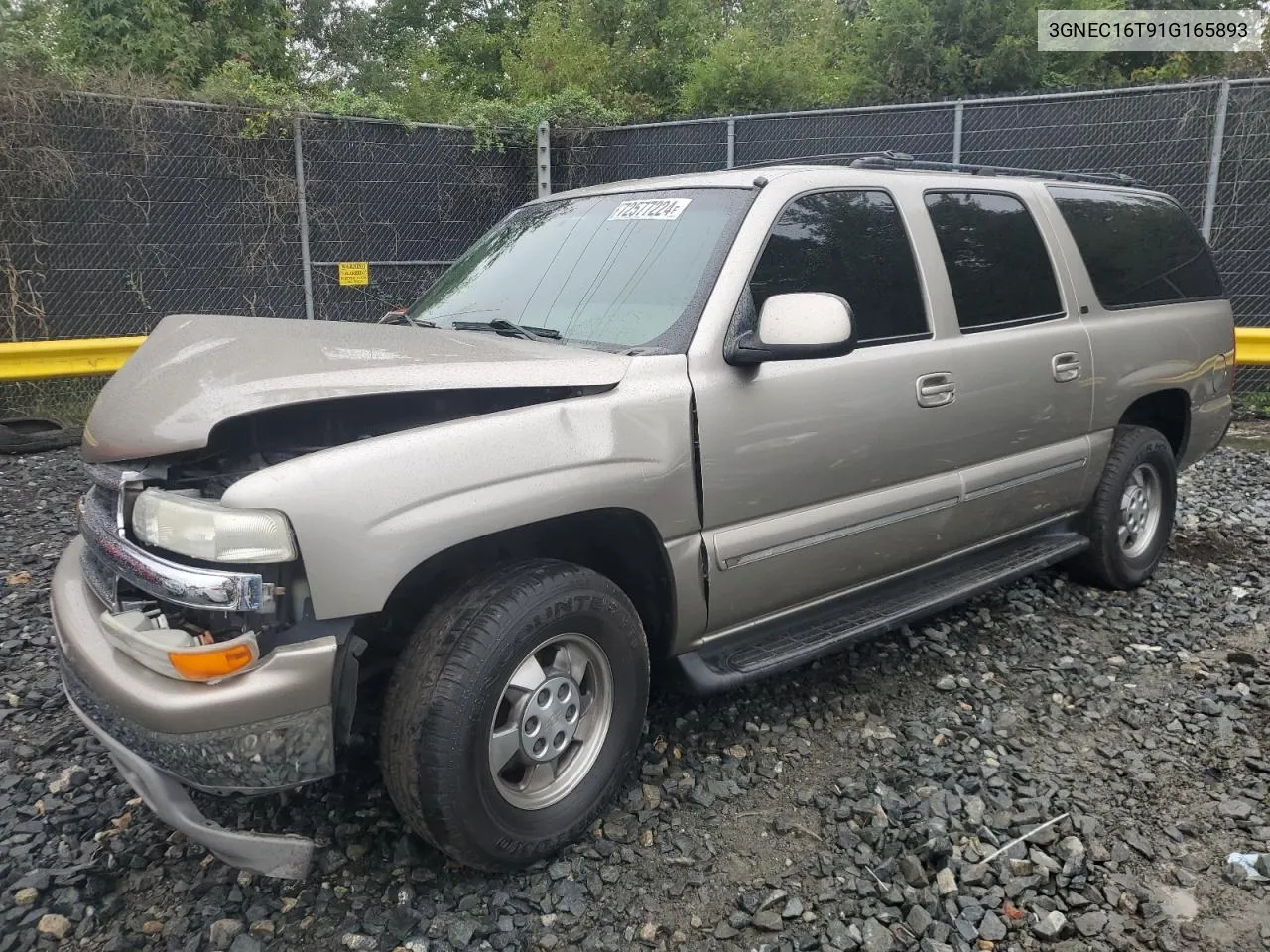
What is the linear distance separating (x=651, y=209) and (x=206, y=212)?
6.97 metres

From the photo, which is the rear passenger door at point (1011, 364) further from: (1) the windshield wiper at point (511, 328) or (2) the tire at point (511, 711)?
(2) the tire at point (511, 711)

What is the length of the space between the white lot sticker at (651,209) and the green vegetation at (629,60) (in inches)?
275

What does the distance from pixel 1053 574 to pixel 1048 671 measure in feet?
3.75

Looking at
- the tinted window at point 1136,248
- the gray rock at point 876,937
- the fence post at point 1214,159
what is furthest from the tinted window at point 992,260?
the fence post at point 1214,159

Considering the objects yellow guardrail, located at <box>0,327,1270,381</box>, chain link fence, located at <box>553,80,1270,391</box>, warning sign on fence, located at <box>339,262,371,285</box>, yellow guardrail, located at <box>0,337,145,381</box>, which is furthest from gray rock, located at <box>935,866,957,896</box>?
warning sign on fence, located at <box>339,262,371,285</box>

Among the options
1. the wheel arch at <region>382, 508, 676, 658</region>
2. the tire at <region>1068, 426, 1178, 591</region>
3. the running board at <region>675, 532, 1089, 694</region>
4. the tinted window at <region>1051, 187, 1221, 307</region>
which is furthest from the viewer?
the tire at <region>1068, 426, 1178, 591</region>

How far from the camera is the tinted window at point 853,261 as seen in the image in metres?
3.13

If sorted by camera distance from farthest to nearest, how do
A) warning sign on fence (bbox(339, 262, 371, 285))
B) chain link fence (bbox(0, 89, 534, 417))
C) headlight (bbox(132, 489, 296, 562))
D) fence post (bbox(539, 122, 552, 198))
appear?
fence post (bbox(539, 122, 552, 198))
warning sign on fence (bbox(339, 262, 371, 285))
chain link fence (bbox(0, 89, 534, 417))
headlight (bbox(132, 489, 296, 562))

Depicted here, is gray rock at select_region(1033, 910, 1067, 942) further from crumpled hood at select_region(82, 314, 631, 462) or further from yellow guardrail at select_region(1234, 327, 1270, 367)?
yellow guardrail at select_region(1234, 327, 1270, 367)

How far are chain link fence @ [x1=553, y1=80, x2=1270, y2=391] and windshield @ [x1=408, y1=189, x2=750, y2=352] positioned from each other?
4830 mm

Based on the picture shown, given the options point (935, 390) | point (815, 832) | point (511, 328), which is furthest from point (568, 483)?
point (935, 390)

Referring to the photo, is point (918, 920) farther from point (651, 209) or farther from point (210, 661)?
point (651, 209)

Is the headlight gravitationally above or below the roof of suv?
below

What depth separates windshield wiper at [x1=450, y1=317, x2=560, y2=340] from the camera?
3.15m
